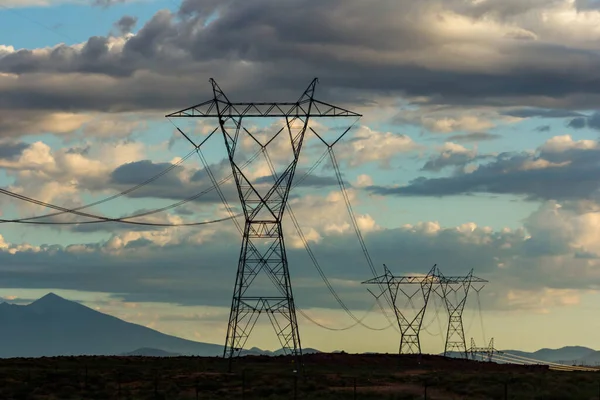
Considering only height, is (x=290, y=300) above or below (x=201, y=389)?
above

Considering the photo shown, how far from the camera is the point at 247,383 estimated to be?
120 metres

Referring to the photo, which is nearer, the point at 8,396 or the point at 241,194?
the point at 8,396

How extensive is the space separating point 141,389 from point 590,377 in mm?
51512

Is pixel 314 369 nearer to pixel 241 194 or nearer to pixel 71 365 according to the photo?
pixel 71 365

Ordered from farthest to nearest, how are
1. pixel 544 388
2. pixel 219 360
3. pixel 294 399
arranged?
1. pixel 219 360
2. pixel 544 388
3. pixel 294 399

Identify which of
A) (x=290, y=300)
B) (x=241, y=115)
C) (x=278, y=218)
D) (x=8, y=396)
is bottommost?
(x=8, y=396)

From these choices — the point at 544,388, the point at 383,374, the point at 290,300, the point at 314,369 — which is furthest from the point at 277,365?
the point at 544,388

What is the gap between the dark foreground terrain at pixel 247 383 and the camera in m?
108

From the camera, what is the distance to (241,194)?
4508 inches

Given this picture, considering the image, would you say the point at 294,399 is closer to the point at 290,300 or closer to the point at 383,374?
the point at 290,300

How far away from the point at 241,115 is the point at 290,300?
61.8 ft

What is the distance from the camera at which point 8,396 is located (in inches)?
4198

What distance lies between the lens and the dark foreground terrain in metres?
108

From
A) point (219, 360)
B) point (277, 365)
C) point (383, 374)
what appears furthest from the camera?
point (219, 360)
